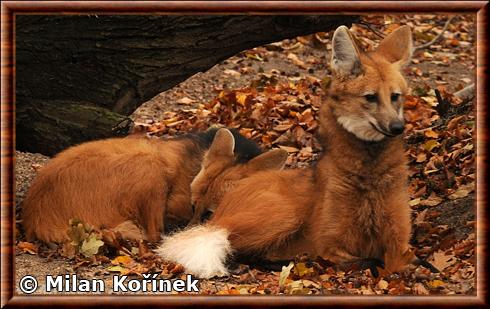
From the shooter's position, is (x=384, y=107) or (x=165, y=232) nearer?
(x=384, y=107)

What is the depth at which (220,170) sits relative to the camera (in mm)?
5371

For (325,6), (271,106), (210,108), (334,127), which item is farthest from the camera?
(210,108)

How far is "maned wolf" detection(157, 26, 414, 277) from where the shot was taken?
4.63 meters

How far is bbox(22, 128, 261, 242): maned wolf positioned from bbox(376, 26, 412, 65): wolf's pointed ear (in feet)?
3.83

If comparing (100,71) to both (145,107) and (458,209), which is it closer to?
(145,107)

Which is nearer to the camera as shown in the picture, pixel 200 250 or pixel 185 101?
pixel 200 250

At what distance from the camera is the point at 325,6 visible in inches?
176

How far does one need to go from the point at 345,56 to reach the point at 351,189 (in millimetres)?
773

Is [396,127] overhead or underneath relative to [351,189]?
overhead

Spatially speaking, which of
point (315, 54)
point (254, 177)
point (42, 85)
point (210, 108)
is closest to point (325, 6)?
point (254, 177)

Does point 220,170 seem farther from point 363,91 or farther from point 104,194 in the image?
point 363,91

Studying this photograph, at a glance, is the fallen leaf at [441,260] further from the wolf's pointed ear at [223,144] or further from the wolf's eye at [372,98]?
the wolf's pointed ear at [223,144]

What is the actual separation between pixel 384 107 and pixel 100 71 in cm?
258

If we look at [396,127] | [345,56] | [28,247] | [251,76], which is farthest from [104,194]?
[251,76]
